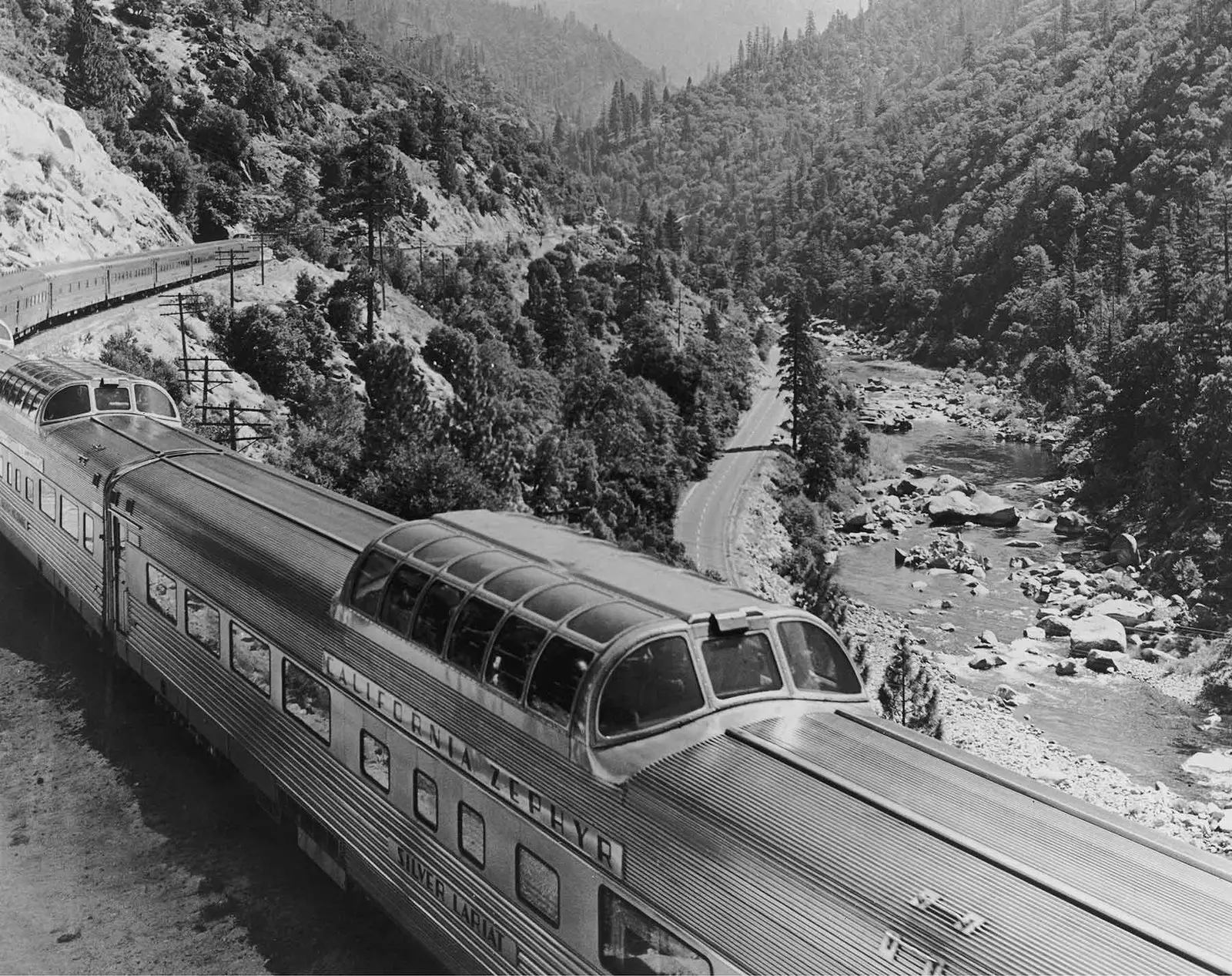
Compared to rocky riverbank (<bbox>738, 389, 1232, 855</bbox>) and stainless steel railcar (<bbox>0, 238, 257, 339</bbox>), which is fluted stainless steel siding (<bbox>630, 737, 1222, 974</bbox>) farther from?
stainless steel railcar (<bbox>0, 238, 257, 339</bbox>)

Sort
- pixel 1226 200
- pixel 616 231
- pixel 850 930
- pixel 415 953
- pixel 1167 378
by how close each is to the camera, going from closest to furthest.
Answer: pixel 850 930 → pixel 415 953 → pixel 1167 378 → pixel 1226 200 → pixel 616 231

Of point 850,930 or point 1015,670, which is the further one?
point 1015,670

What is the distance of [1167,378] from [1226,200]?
38.2 meters

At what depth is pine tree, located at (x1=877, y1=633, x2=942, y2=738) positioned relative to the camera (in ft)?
121

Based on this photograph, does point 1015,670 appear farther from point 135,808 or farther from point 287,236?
point 287,236

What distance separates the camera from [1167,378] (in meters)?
73.5

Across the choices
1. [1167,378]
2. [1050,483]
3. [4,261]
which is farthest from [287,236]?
[1167,378]

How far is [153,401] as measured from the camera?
23.1 metres

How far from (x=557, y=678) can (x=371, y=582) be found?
3.56 meters

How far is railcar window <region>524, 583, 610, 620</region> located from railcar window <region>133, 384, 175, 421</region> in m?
15.7

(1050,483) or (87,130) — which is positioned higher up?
(87,130)

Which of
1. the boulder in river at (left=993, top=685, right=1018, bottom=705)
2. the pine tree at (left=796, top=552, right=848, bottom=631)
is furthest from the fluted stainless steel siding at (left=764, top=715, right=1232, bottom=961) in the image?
the pine tree at (left=796, top=552, right=848, bottom=631)

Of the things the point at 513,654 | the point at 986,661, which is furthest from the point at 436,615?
the point at 986,661

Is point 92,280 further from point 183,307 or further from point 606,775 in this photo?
point 606,775
